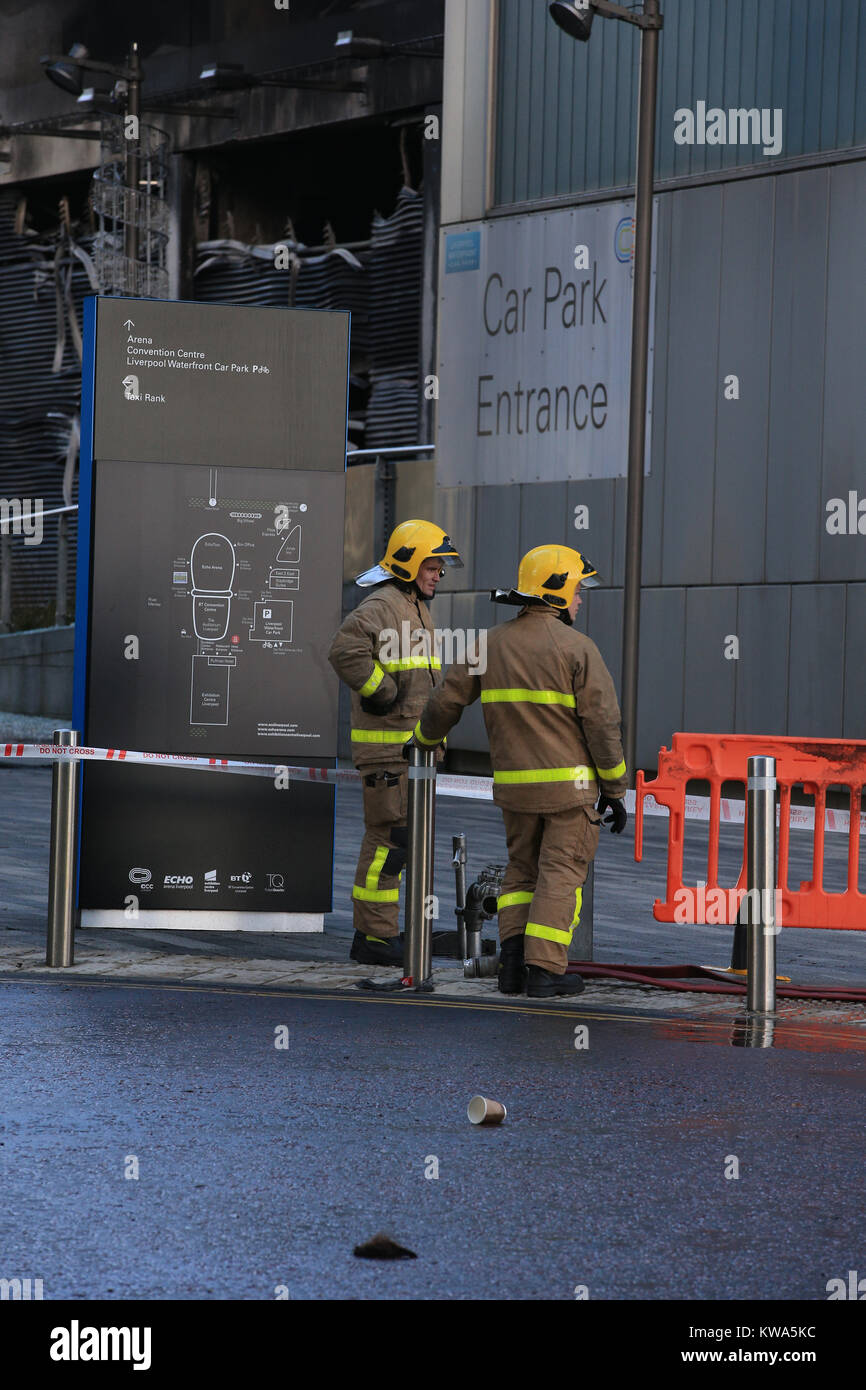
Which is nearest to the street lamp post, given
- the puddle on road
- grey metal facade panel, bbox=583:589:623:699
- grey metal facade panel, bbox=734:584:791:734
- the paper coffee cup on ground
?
the puddle on road

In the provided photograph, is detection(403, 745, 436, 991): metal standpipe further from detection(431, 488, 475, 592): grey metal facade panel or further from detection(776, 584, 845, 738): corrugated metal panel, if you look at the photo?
detection(431, 488, 475, 592): grey metal facade panel

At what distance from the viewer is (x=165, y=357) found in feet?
30.1

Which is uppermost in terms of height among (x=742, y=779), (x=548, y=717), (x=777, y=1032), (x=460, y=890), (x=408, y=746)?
(x=548, y=717)

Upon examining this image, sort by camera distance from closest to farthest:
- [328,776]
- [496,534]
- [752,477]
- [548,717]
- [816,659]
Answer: [548,717], [328,776], [816,659], [752,477], [496,534]

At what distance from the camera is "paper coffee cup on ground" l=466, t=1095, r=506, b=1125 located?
17.8 feet

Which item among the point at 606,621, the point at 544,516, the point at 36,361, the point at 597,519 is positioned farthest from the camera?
the point at 36,361

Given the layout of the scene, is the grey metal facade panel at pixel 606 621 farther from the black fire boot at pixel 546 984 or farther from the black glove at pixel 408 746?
the black fire boot at pixel 546 984

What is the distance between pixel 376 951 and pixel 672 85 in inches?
531

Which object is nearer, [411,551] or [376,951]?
[376,951]

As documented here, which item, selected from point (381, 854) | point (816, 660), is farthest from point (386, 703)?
point (816, 660)

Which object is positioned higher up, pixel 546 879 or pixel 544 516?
pixel 544 516

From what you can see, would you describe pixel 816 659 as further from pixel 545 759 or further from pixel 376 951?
pixel 545 759

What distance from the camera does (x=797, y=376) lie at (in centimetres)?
1852
